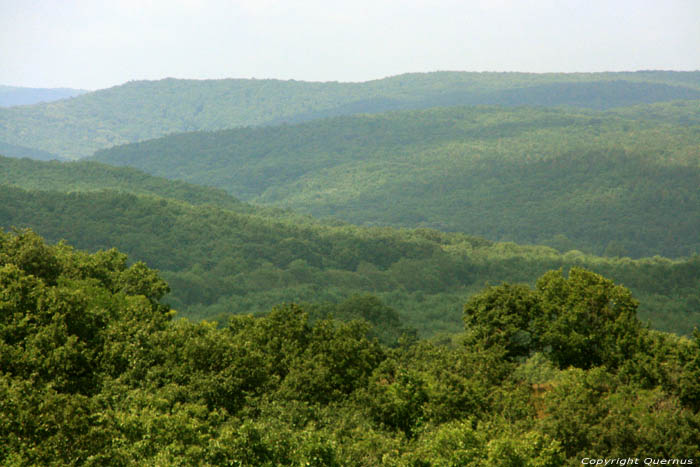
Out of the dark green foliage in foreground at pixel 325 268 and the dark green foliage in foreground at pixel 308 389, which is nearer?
the dark green foliage in foreground at pixel 308 389

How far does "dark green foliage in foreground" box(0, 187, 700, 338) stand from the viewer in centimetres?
14250

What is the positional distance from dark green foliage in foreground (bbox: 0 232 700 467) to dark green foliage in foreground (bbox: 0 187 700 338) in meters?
79.4

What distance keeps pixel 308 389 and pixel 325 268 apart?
152m

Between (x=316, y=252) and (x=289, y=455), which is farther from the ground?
(x=289, y=455)

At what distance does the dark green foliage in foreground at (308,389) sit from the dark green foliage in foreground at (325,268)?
260 ft

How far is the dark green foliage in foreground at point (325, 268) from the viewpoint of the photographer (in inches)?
5610

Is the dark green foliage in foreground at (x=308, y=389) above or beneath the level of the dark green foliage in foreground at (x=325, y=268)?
above

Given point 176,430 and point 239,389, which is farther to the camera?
point 239,389

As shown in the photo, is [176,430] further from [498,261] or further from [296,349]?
[498,261]

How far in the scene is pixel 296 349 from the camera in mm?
38188

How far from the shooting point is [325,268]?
7333 inches

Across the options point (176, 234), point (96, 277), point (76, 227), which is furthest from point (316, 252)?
point (96, 277)

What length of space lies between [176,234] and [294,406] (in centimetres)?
17292

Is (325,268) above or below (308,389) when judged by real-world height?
below
